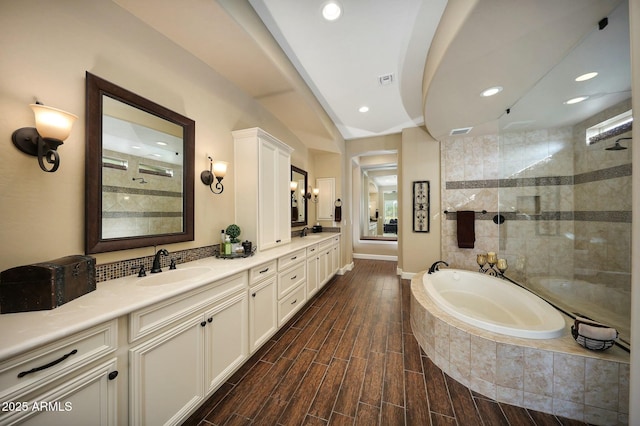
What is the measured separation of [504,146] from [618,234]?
1.78 m

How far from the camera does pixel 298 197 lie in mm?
3795

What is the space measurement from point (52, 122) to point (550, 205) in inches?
163

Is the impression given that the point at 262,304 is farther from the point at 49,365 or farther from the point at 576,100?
the point at 576,100

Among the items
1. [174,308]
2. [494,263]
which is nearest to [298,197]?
[174,308]

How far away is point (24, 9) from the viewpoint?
1.03 metres

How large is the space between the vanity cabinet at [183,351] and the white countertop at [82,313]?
2.8 inches

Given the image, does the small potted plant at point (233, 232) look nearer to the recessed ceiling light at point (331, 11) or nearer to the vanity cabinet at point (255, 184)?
the vanity cabinet at point (255, 184)

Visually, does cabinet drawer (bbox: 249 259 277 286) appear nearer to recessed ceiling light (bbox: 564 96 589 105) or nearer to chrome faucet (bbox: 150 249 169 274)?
chrome faucet (bbox: 150 249 169 274)

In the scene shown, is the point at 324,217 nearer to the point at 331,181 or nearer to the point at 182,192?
the point at 331,181

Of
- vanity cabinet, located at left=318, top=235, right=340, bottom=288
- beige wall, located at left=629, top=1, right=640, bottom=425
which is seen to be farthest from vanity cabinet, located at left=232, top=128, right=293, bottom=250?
beige wall, located at left=629, top=1, right=640, bottom=425

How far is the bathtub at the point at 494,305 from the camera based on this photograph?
156 centimetres

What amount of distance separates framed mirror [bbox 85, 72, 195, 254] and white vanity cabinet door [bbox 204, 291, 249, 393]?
712mm

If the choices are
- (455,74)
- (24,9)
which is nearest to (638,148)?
(455,74)

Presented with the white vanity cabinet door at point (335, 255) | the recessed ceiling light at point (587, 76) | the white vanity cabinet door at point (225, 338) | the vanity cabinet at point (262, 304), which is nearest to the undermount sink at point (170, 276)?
the white vanity cabinet door at point (225, 338)
